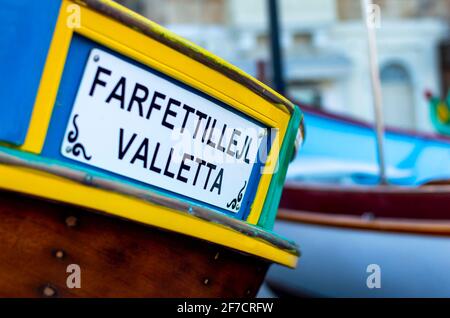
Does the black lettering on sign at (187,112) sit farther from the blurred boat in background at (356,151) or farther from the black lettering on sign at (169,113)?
the blurred boat in background at (356,151)

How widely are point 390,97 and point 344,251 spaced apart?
1244 centimetres

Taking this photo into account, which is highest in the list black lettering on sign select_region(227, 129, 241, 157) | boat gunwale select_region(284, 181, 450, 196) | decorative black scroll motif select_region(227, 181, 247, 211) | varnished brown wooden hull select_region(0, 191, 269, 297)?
boat gunwale select_region(284, 181, 450, 196)

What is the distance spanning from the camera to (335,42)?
1470cm

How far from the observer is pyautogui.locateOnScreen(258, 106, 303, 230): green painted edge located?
213 centimetres

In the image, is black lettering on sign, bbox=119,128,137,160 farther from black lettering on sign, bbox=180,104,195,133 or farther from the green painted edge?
the green painted edge

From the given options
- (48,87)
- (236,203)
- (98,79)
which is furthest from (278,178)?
(48,87)

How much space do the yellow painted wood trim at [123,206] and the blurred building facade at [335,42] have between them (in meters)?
12.2

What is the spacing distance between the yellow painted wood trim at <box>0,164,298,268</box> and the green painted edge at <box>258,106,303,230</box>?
0.44 feet

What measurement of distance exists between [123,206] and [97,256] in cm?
19

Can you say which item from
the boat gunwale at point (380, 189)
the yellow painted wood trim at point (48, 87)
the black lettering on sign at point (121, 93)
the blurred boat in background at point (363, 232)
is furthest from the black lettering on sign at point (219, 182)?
the boat gunwale at point (380, 189)

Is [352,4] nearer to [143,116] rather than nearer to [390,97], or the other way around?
[390,97]

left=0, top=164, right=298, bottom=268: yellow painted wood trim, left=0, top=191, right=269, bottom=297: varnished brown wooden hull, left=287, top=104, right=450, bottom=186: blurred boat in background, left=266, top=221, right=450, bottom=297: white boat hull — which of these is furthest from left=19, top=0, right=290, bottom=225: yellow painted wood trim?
left=287, top=104, right=450, bottom=186: blurred boat in background

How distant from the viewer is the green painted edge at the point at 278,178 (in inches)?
83.8

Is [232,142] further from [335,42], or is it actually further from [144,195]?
[335,42]
